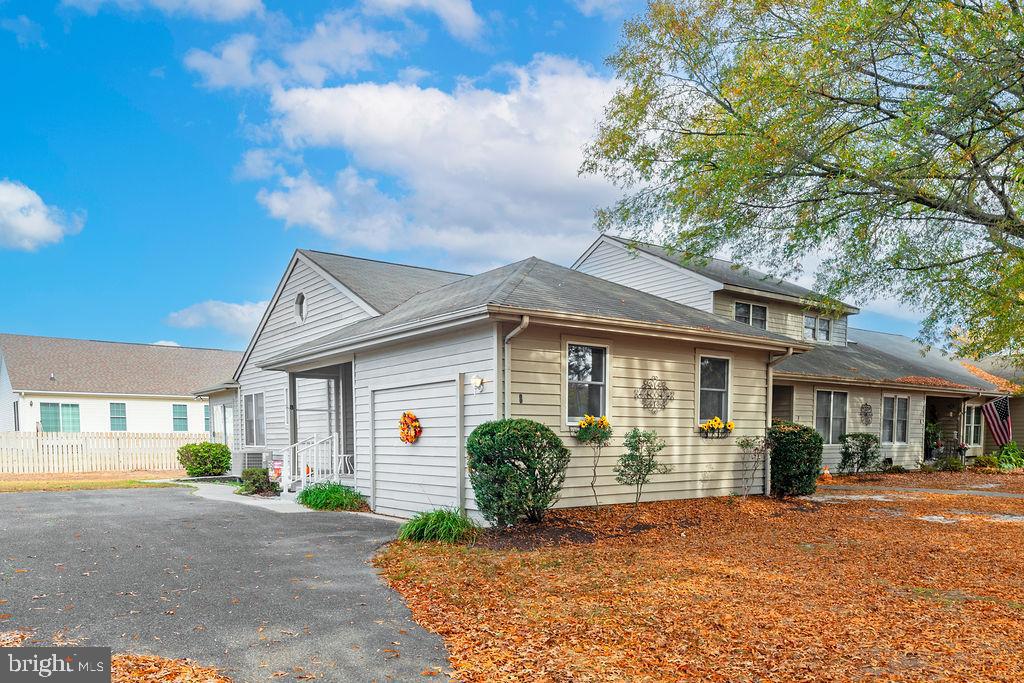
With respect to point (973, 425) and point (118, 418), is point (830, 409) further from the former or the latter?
point (118, 418)

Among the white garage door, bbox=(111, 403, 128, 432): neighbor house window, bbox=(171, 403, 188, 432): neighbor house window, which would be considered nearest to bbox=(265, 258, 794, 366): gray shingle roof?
the white garage door

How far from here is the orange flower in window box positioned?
10570 millimetres

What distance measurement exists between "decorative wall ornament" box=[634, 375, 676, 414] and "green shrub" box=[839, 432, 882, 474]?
32.8ft

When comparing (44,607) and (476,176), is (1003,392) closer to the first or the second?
(476,176)

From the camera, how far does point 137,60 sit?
49.9 feet

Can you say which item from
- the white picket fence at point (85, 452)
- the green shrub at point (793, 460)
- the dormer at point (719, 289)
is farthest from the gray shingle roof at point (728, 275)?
the white picket fence at point (85, 452)

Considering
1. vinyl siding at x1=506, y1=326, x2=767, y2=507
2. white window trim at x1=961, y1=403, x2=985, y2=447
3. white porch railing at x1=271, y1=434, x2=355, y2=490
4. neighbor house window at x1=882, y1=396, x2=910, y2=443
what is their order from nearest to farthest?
vinyl siding at x1=506, y1=326, x2=767, y2=507, white porch railing at x1=271, y1=434, x2=355, y2=490, neighbor house window at x1=882, y1=396, x2=910, y2=443, white window trim at x1=961, y1=403, x2=985, y2=447

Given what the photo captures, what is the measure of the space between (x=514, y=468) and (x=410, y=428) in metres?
2.64

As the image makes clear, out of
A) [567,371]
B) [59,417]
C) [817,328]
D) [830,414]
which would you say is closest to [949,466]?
[830,414]

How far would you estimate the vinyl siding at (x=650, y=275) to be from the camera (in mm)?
18745

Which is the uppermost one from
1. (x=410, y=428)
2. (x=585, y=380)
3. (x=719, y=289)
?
(x=719, y=289)

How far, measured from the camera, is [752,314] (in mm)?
19469

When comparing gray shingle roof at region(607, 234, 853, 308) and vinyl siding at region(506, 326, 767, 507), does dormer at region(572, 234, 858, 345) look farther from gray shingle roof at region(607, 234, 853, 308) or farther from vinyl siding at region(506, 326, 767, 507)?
vinyl siding at region(506, 326, 767, 507)

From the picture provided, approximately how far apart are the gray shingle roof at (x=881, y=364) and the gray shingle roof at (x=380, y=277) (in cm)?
930
